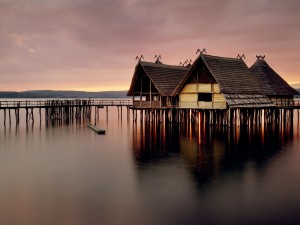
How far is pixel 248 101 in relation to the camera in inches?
1468

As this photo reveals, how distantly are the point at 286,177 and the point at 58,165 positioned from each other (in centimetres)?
1221

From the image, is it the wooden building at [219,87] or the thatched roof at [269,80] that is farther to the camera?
the thatched roof at [269,80]

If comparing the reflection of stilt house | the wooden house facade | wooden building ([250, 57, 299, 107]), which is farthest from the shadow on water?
wooden building ([250, 57, 299, 107])

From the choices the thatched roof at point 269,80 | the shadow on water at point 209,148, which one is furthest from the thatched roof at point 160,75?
the thatched roof at point 269,80

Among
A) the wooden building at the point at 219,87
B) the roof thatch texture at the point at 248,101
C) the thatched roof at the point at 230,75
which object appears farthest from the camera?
the thatched roof at the point at 230,75

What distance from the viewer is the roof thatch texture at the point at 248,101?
3509cm

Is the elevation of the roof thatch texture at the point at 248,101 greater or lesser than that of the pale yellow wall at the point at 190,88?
lesser

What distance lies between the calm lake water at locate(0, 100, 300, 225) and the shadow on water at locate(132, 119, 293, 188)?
0.21 feet

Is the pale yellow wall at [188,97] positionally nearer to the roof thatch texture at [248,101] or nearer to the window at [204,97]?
the window at [204,97]

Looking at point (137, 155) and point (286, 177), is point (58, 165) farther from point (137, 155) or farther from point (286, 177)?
point (286, 177)

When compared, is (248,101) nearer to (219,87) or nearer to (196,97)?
(219,87)

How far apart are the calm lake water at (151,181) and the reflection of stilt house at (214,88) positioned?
691 centimetres

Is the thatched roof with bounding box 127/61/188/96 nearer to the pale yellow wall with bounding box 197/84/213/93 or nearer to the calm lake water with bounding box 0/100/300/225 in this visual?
the pale yellow wall with bounding box 197/84/213/93

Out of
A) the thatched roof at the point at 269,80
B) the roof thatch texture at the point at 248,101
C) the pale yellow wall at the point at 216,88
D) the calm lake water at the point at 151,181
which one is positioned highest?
the thatched roof at the point at 269,80
